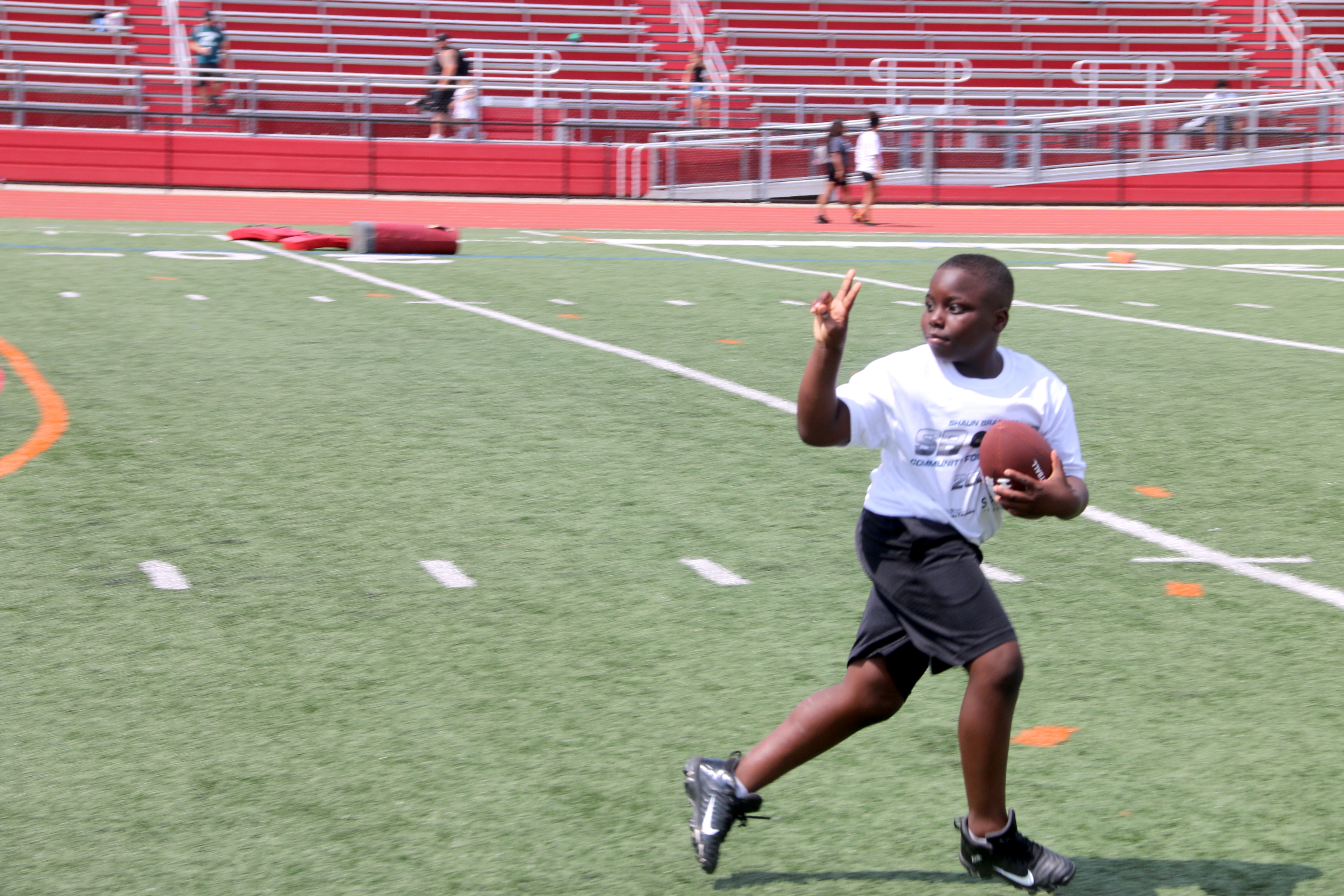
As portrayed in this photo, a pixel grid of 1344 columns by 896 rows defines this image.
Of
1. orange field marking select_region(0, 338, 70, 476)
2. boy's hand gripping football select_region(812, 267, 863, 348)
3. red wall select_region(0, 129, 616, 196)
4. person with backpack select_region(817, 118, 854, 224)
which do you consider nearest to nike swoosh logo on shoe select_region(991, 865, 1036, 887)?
boy's hand gripping football select_region(812, 267, 863, 348)

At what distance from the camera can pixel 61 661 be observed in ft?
14.3

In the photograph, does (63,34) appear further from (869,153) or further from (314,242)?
(314,242)

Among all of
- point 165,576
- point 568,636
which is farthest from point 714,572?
point 165,576

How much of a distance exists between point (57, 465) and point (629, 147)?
2050 cm

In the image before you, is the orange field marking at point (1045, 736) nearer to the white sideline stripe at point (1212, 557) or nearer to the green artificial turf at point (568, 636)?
the green artificial turf at point (568, 636)

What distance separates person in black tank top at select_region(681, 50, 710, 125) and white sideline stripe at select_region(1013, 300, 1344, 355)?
637 inches

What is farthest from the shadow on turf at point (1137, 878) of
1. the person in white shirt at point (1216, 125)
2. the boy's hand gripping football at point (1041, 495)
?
the person in white shirt at point (1216, 125)

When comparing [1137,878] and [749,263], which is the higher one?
[749,263]

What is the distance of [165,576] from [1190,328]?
8.52 meters

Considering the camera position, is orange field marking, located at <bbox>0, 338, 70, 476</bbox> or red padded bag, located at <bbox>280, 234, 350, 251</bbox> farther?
red padded bag, located at <bbox>280, 234, 350, 251</bbox>

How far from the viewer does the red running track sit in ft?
72.1

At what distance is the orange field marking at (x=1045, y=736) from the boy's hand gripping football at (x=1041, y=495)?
100 cm

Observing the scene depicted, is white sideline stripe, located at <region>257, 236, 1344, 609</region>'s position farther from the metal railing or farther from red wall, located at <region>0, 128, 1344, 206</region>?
the metal railing

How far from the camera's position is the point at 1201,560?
5551 millimetres
